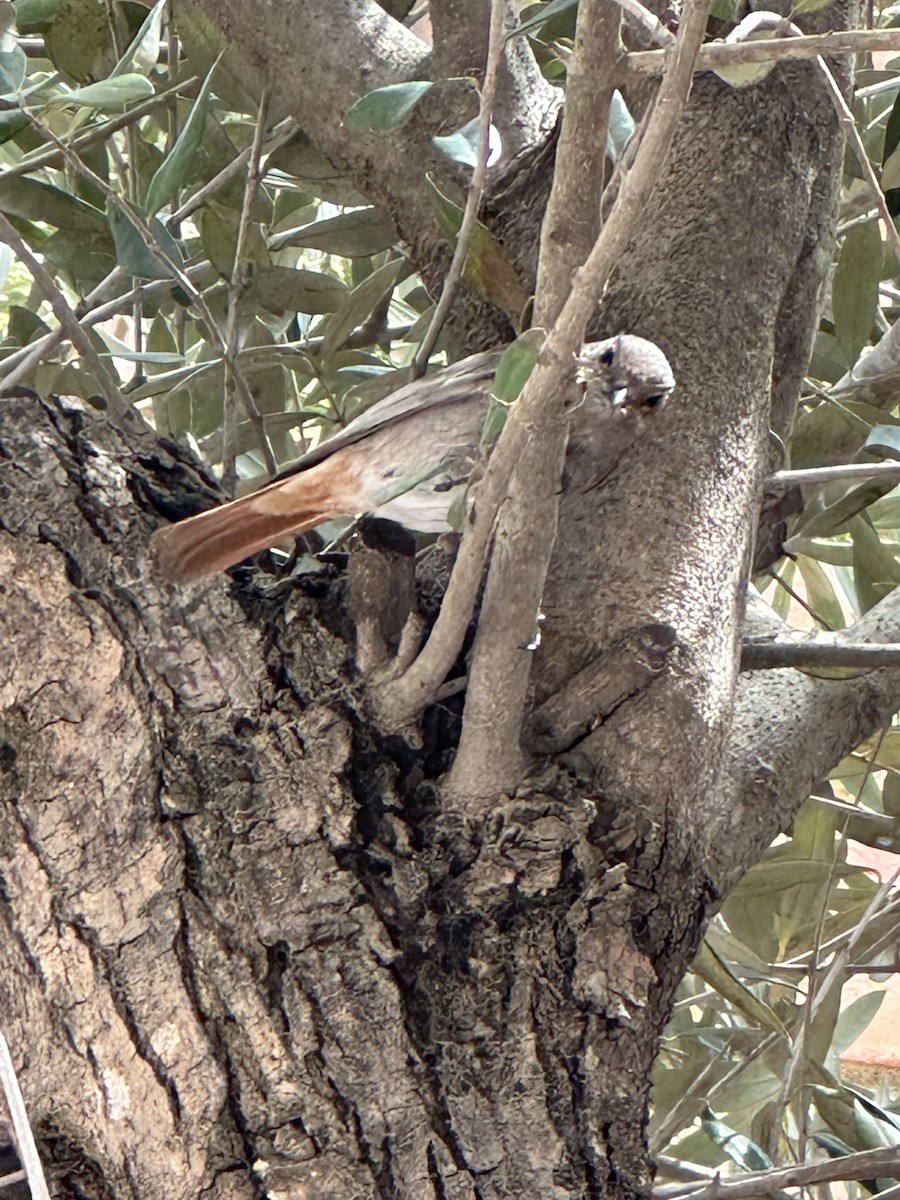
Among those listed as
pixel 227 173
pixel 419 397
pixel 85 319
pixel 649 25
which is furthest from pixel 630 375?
pixel 85 319

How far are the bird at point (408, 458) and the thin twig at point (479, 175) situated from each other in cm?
4

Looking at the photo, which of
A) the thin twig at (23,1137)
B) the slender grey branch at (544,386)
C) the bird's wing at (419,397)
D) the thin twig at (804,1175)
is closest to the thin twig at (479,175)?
the bird's wing at (419,397)

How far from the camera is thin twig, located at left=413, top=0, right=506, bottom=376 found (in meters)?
0.56

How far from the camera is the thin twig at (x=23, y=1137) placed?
487 mm

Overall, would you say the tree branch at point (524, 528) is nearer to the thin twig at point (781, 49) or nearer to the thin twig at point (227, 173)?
the thin twig at point (781, 49)

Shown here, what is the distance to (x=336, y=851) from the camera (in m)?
0.67

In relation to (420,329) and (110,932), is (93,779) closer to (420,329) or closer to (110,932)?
(110,932)

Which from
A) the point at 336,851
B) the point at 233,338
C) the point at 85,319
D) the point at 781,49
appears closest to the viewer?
the point at 781,49

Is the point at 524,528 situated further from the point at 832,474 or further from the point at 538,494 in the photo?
the point at 832,474

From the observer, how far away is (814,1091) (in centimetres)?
106

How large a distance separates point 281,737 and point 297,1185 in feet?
0.75

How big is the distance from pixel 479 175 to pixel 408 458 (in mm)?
233

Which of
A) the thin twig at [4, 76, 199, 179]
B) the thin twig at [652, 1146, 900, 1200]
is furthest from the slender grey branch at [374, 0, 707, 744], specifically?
the thin twig at [4, 76, 199, 179]

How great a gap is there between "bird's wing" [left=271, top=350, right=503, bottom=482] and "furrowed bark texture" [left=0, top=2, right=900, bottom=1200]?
90 mm
